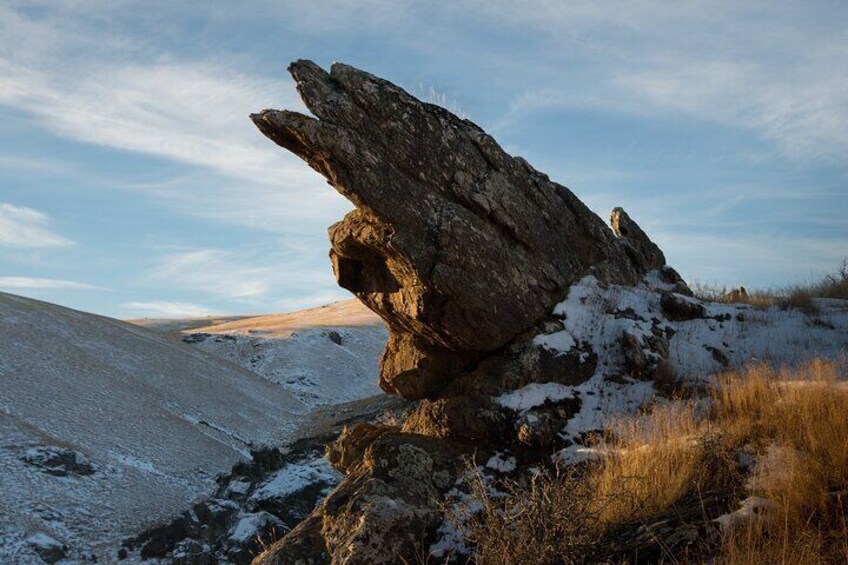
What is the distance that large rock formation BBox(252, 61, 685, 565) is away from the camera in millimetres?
8867

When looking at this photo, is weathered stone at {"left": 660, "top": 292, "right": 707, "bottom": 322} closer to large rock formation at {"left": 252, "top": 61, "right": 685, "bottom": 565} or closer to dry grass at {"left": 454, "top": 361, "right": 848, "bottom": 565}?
large rock formation at {"left": 252, "top": 61, "right": 685, "bottom": 565}

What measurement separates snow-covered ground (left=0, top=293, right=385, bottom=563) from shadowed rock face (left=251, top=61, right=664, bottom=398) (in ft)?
20.3

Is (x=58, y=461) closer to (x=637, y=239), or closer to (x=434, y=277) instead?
(x=434, y=277)

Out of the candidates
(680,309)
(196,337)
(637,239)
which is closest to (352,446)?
(680,309)

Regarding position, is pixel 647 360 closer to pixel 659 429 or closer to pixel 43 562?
pixel 659 429

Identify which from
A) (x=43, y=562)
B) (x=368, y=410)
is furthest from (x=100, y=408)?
(x=368, y=410)

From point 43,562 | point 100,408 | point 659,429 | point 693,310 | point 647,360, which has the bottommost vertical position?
point 43,562

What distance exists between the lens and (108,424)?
16922 mm

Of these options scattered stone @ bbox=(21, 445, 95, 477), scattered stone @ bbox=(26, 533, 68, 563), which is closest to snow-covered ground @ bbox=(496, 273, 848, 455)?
scattered stone @ bbox=(26, 533, 68, 563)

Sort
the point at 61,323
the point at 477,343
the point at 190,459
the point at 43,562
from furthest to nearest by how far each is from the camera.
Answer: the point at 61,323 → the point at 190,459 → the point at 43,562 → the point at 477,343

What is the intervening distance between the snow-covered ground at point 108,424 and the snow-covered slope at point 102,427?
0.04 meters

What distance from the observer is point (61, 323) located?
24.7 metres

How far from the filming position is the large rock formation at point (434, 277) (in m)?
8.87

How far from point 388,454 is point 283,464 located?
9583 millimetres
